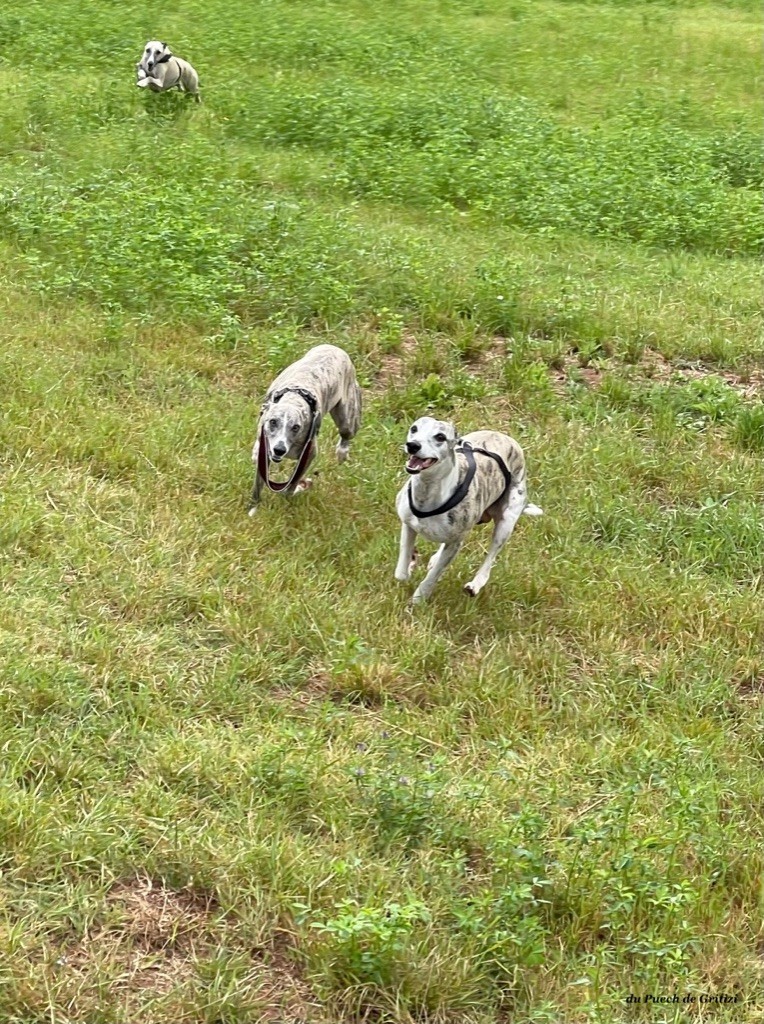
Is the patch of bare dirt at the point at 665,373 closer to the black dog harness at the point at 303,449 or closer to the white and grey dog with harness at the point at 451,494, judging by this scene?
the white and grey dog with harness at the point at 451,494

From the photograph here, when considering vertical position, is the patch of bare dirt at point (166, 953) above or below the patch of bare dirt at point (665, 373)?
below

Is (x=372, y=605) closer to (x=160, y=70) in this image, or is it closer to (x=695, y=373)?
(x=695, y=373)

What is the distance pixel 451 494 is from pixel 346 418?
59.3 inches

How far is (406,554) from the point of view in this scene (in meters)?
5.43

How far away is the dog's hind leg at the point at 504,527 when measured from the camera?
5.54 meters

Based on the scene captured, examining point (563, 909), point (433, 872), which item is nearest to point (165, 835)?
point (433, 872)

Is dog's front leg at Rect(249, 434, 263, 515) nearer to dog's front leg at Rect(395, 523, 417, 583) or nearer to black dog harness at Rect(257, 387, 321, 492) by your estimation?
black dog harness at Rect(257, 387, 321, 492)

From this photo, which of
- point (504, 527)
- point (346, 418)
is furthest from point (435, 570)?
point (346, 418)

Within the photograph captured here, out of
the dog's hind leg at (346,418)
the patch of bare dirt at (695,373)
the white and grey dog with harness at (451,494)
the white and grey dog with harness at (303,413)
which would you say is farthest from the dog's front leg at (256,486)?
the patch of bare dirt at (695,373)

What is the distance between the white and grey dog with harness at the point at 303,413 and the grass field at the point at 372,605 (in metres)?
0.20

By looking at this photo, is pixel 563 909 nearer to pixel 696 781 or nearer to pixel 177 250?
pixel 696 781

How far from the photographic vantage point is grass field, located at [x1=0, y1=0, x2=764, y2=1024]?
3506 mm

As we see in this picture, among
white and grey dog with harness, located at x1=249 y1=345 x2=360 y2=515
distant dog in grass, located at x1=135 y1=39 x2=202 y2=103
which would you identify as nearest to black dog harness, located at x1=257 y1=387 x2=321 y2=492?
white and grey dog with harness, located at x1=249 y1=345 x2=360 y2=515

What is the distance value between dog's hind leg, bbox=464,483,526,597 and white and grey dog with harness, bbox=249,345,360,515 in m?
1.07
